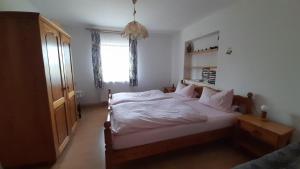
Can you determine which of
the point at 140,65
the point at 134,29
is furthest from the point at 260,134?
the point at 140,65

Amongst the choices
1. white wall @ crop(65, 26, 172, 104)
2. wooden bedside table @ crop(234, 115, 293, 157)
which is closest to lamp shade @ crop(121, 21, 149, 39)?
wooden bedside table @ crop(234, 115, 293, 157)

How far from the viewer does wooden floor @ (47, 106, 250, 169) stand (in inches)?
77.0

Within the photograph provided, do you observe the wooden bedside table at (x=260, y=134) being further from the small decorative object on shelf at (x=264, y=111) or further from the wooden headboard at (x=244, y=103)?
the wooden headboard at (x=244, y=103)

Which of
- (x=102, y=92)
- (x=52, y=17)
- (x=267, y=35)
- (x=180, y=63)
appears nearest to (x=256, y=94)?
(x=267, y=35)

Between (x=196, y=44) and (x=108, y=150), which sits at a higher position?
(x=196, y=44)

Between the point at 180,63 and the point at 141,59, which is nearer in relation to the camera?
the point at 180,63

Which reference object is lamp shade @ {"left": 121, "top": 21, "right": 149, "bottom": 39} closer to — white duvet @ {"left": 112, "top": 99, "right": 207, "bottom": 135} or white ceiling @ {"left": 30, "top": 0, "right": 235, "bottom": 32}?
white ceiling @ {"left": 30, "top": 0, "right": 235, "bottom": 32}

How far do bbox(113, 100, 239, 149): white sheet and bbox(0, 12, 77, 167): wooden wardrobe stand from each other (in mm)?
1032

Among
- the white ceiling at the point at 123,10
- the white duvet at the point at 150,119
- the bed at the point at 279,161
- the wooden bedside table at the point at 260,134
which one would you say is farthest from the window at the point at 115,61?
the bed at the point at 279,161

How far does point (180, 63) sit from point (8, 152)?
14.1 ft

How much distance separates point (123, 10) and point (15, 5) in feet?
5.78

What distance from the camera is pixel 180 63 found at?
4.59 m

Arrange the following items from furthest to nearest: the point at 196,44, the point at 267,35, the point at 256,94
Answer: the point at 196,44, the point at 256,94, the point at 267,35

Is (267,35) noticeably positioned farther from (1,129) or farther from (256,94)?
(1,129)
